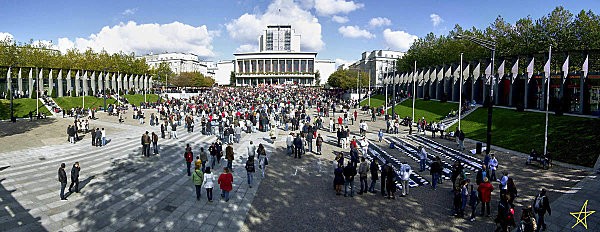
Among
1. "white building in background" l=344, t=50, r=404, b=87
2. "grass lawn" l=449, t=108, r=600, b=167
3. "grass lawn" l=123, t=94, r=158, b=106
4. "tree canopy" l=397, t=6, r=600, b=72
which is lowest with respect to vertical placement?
"grass lawn" l=449, t=108, r=600, b=167

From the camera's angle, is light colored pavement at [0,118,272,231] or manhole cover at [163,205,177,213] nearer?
light colored pavement at [0,118,272,231]

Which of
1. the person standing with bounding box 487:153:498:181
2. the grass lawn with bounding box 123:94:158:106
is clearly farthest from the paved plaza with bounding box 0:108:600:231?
the grass lawn with bounding box 123:94:158:106

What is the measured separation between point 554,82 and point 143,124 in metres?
37.9

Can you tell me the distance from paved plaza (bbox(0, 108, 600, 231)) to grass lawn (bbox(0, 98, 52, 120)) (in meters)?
22.5

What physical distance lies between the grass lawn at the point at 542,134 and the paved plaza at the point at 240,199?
5.65ft

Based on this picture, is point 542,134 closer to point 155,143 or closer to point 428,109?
point 428,109

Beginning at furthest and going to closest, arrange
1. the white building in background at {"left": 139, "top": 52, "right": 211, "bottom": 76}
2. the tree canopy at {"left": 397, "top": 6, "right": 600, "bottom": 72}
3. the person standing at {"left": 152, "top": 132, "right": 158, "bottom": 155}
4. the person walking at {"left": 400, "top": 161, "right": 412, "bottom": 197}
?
the white building in background at {"left": 139, "top": 52, "right": 211, "bottom": 76} → the tree canopy at {"left": 397, "top": 6, "right": 600, "bottom": 72} → the person standing at {"left": 152, "top": 132, "right": 158, "bottom": 155} → the person walking at {"left": 400, "top": 161, "right": 412, "bottom": 197}

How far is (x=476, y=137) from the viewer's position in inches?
1011

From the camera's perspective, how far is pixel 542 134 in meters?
21.9

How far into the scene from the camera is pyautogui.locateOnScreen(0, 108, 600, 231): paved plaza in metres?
10.2

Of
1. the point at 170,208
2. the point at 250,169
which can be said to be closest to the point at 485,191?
the point at 250,169

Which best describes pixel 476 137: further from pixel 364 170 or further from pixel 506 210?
pixel 506 210

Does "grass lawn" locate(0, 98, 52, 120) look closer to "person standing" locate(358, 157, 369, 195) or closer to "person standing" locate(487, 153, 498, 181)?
"person standing" locate(358, 157, 369, 195)

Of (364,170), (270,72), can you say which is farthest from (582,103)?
(270,72)
